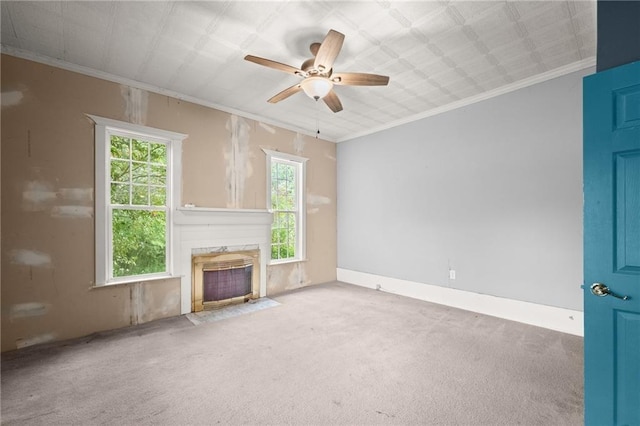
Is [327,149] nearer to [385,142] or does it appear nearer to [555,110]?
[385,142]

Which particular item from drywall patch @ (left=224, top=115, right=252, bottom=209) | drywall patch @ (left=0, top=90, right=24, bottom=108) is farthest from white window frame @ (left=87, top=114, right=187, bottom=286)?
drywall patch @ (left=224, top=115, right=252, bottom=209)

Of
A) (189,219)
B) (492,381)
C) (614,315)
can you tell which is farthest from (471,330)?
(189,219)

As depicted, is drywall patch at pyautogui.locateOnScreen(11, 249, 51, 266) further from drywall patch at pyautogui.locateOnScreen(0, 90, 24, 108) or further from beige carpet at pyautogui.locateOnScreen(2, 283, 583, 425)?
drywall patch at pyautogui.locateOnScreen(0, 90, 24, 108)

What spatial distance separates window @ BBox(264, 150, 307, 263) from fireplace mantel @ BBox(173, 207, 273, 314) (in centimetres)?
30

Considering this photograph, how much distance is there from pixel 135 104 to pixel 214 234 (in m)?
1.88

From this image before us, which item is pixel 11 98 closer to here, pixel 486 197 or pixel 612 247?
pixel 612 247

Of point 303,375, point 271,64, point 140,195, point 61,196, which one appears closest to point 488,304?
point 303,375

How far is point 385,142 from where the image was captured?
16.2ft

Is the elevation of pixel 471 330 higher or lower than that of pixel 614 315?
lower

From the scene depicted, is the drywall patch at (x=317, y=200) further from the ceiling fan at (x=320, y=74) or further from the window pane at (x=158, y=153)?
the ceiling fan at (x=320, y=74)

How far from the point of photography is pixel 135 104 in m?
3.38

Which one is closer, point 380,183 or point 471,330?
point 471,330

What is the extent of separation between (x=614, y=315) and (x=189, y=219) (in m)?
4.03

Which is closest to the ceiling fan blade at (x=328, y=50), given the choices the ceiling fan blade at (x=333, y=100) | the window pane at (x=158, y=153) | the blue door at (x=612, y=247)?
the ceiling fan blade at (x=333, y=100)
